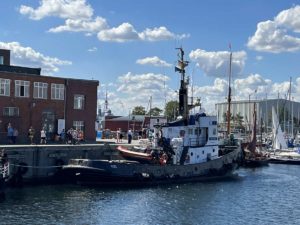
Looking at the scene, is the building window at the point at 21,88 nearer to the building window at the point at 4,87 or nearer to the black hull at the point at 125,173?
the building window at the point at 4,87

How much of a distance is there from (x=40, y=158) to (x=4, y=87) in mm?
14114

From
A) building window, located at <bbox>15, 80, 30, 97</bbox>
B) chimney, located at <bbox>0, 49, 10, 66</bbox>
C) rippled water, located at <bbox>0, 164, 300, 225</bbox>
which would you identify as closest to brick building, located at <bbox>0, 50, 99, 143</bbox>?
building window, located at <bbox>15, 80, 30, 97</bbox>

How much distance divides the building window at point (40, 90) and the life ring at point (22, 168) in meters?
15.9

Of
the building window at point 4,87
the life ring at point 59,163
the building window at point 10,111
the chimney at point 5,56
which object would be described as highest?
the chimney at point 5,56

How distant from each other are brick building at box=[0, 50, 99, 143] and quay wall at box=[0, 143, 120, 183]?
29.6 ft

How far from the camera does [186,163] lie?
147 ft

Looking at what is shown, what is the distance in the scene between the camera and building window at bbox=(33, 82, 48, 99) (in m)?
55.6

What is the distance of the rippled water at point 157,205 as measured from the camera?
29.5 metres

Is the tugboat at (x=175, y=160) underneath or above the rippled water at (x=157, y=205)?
above

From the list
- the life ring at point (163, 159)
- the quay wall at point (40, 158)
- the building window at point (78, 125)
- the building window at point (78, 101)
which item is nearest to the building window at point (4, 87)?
the building window at point (78, 101)

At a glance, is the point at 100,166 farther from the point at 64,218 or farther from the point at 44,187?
the point at 64,218

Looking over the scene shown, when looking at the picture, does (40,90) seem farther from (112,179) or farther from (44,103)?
(112,179)

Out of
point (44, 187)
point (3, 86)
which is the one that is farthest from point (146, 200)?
point (3, 86)

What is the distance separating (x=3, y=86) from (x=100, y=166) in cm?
1866
